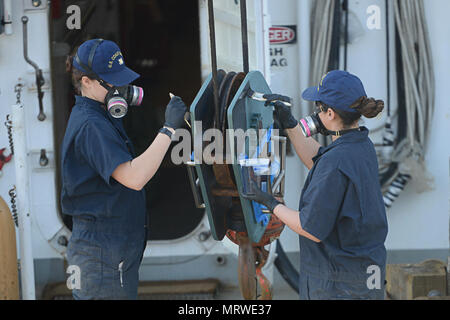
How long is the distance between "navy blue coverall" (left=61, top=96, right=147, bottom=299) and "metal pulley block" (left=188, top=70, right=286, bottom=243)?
0.29 meters

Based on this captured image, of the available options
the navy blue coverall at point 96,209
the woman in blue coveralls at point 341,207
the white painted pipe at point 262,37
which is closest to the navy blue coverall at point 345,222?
the woman in blue coveralls at point 341,207

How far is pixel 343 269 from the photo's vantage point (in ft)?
6.77

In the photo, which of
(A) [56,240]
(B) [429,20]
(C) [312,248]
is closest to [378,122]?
(B) [429,20]

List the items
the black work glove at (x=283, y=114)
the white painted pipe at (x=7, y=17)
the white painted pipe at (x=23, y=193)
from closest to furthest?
1. the black work glove at (x=283, y=114)
2. the white painted pipe at (x=23, y=193)
3. the white painted pipe at (x=7, y=17)

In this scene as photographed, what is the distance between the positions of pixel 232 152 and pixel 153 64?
340 centimetres

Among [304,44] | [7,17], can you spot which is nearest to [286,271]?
[304,44]

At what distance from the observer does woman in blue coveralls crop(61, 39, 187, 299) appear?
7.07ft

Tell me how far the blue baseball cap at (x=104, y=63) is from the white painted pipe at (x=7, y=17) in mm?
1418

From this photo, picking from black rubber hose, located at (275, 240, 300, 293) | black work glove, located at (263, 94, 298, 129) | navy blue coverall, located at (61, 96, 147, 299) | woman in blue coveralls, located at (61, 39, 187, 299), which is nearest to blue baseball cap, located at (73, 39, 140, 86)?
woman in blue coveralls, located at (61, 39, 187, 299)

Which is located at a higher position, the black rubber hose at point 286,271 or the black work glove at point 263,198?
the black work glove at point 263,198

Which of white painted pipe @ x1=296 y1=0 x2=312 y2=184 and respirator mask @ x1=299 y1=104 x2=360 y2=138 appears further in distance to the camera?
white painted pipe @ x1=296 y1=0 x2=312 y2=184

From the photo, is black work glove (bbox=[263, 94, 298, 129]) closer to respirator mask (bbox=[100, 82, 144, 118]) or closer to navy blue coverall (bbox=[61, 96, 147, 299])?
respirator mask (bbox=[100, 82, 144, 118])

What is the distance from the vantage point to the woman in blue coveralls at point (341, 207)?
199 centimetres

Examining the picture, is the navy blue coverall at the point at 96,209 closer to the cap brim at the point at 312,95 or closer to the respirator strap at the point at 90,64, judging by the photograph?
the respirator strap at the point at 90,64
